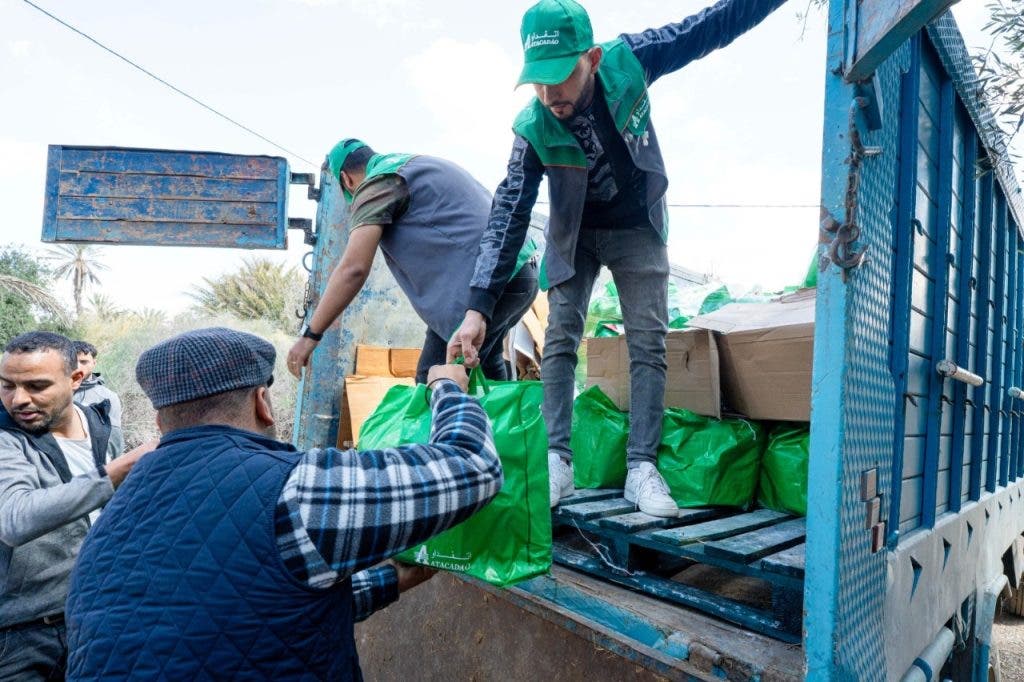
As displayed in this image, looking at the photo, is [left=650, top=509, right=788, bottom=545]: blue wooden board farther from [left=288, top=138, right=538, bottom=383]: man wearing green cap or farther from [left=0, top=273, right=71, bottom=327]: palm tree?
[left=0, top=273, right=71, bottom=327]: palm tree

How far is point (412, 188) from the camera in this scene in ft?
7.86

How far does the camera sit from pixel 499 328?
7.86 ft

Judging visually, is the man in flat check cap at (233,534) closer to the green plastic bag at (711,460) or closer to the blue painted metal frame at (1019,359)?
the green plastic bag at (711,460)

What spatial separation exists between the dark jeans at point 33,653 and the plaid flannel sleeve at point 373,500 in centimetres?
119

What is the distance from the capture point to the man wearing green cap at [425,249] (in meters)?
2.36

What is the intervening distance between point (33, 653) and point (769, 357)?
234 cm

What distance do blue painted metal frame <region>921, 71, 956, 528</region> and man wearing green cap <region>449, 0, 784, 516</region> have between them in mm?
698

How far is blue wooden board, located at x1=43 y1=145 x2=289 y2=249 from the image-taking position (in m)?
4.25

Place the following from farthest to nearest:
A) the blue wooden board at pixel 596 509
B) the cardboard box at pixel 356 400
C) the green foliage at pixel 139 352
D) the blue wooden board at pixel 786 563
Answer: the green foliage at pixel 139 352 < the cardboard box at pixel 356 400 < the blue wooden board at pixel 596 509 < the blue wooden board at pixel 786 563

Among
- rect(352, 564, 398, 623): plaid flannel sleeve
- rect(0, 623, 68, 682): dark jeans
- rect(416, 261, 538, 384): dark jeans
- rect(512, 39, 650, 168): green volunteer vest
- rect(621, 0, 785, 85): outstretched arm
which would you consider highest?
rect(621, 0, 785, 85): outstretched arm

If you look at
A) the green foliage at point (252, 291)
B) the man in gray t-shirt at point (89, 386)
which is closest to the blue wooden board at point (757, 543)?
the man in gray t-shirt at point (89, 386)

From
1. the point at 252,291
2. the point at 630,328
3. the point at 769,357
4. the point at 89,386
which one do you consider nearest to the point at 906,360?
the point at 769,357

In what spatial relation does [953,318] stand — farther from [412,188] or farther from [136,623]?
[136,623]

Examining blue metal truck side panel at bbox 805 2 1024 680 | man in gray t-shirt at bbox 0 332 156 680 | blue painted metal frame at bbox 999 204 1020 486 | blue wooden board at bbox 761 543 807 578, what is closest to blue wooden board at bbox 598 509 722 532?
blue wooden board at bbox 761 543 807 578
